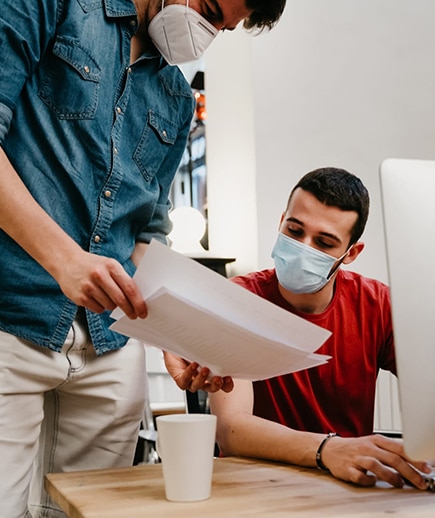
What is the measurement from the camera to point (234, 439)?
3.60 feet

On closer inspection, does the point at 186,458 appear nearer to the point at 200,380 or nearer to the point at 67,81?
the point at 200,380

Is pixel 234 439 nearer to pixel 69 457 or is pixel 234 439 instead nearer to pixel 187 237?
pixel 69 457

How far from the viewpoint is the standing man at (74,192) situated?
938mm

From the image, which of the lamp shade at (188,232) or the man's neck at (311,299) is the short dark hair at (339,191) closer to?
the man's neck at (311,299)

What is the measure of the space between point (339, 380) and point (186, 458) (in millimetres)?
744

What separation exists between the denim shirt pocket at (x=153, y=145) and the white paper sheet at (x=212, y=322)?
476mm

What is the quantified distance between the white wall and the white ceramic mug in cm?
210

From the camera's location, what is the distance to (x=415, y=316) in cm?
66

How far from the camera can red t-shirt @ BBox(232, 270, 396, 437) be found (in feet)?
4.54

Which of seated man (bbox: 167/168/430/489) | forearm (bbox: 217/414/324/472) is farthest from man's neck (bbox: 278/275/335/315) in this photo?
forearm (bbox: 217/414/324/472)

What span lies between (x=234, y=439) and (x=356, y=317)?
1.76 feet

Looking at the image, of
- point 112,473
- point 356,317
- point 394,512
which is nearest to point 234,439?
point 112,473

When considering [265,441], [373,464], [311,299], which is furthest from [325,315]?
[373,464]

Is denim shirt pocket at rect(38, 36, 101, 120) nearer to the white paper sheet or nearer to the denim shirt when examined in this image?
the denim shirt
